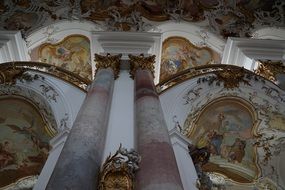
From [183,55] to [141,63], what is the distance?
3219 millimetres

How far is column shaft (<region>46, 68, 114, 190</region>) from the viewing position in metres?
3.80

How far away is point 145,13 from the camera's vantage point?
1061 centimetres

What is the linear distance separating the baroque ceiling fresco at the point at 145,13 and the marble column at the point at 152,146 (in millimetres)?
4227

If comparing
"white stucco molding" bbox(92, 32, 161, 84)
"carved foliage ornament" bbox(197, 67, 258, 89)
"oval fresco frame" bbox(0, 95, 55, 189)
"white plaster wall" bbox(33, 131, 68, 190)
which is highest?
"white stucco molding" bbox(92, 32, 161, 84)

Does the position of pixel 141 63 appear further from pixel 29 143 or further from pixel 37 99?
pixel 29 143

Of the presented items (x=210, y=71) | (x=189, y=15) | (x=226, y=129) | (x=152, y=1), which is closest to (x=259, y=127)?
(x=226, y=129)

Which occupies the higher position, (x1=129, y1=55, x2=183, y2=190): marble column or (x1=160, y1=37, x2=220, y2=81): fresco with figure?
(x1=160, y1=37, x2=220, y2=81): fresco with figure

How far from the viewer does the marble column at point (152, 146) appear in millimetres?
3894

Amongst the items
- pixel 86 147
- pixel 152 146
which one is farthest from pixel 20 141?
pixel 152 146

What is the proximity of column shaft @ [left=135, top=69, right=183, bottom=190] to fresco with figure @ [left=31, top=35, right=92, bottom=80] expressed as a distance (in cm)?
463

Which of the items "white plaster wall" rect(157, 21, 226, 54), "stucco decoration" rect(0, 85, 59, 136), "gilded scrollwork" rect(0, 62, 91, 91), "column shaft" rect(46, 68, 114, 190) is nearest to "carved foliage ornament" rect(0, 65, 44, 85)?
"gilded scrollwork" rect(0, 62, 91, 91)

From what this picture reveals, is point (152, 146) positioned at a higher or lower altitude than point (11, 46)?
lower

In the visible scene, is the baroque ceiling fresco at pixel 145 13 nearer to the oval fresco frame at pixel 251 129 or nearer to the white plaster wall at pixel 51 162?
the oval fresco frame at pixel 251 129

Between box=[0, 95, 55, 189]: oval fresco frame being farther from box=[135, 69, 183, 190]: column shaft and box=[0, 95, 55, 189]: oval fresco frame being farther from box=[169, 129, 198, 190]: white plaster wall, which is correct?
box=[169, 129, 198, 190]: white plaster wall
